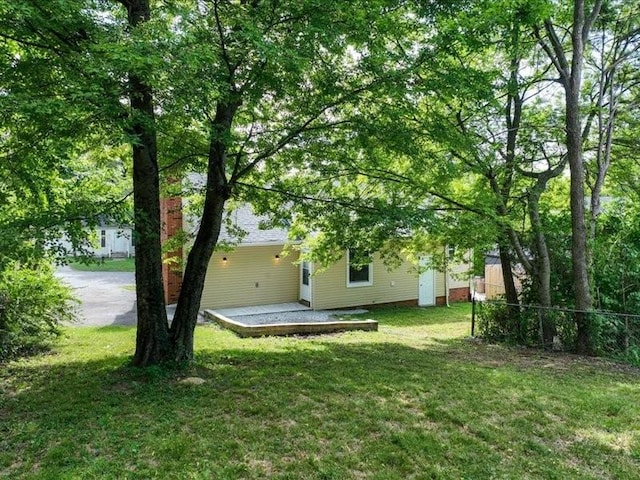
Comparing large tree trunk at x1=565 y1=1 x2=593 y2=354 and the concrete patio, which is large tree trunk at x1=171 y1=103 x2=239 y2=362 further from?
large tree trunk at x1=565 y1=1 x2=593 y2=354

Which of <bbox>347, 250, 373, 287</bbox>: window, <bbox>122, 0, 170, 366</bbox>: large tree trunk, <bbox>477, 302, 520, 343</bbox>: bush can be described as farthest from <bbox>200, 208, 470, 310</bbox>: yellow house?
<bbox>122, 0, 170, 366</bbox>: large tree trunk

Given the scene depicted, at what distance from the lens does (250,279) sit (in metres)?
15.8

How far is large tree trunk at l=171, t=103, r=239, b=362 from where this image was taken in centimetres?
666

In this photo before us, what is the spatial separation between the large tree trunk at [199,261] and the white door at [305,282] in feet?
30.3

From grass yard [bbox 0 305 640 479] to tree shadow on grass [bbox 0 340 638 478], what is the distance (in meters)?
0.02

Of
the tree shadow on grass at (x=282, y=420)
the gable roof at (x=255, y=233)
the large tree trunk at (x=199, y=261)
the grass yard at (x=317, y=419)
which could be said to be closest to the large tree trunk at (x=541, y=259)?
the grass yard at (x=317, y=419)

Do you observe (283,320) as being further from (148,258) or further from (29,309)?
(148,258)

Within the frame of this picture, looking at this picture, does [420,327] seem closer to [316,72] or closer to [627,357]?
[627,357]

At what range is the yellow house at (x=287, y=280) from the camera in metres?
15.3

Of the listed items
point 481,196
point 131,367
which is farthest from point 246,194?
point 481,196

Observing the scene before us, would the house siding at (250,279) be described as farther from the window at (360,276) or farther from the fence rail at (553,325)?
the fence rail at (553,325)

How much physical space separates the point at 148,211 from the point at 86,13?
8.39 feet

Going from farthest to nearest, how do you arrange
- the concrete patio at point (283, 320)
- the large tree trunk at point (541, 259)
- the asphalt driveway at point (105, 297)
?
1. the asphalt driveway at point (105, 297)
2. the concrete patio at point (283, 320)
3. the large tree trunk at point (541, 259)

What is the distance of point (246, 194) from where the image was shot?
26.2ft
